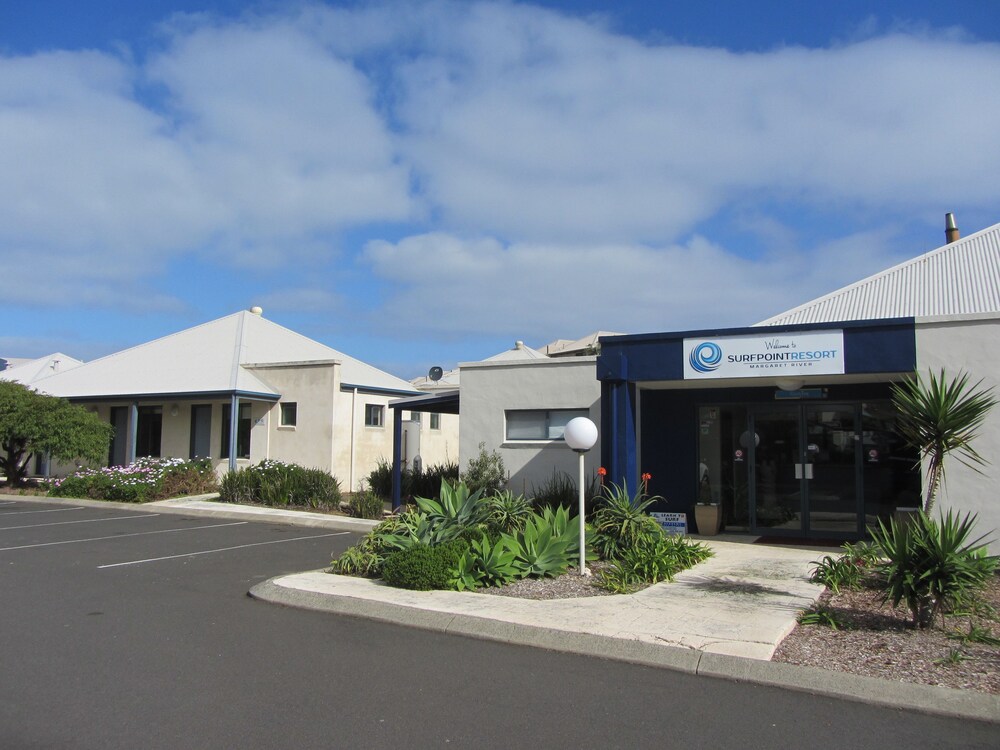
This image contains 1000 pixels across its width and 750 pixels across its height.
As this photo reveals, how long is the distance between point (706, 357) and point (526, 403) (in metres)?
4.83

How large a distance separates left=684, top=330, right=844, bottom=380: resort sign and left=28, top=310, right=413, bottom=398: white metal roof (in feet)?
47.0

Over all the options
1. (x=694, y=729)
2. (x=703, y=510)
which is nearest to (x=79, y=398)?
(x=703, y=510)

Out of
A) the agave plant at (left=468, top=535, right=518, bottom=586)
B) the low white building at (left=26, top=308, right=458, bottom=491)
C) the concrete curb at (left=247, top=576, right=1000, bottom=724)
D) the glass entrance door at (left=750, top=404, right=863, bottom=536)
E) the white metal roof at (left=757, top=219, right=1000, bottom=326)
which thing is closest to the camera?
the concrete curb at (left=247, top=576, right=1000, bottom=724)

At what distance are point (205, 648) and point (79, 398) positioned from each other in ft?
74.2

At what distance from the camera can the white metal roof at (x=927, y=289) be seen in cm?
2019

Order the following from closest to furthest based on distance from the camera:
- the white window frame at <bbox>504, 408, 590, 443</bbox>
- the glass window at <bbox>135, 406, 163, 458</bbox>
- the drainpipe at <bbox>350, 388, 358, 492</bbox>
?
1. the white window frame at <bbox>504, 408, 590, 443</bbox>
2. the drainpipe at <bbox>350, 388, 358, 492</bbox>
3. the glass window at <bbox>135, 406, 163, 458</bbox>

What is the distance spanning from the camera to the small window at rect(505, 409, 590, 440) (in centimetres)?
1642

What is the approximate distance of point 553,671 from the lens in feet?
21.0

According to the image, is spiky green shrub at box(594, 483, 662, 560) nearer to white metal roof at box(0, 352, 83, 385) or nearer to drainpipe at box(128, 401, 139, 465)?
drainpipe at box(128, 401, 139, 465)

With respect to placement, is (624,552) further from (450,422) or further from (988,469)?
(450,422)

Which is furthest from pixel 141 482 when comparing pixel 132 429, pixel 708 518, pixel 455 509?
pixel 708 518

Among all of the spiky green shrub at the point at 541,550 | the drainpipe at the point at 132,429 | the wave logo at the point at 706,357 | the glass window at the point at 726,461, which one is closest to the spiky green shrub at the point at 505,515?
the spiky green shrub at the point at 541,550

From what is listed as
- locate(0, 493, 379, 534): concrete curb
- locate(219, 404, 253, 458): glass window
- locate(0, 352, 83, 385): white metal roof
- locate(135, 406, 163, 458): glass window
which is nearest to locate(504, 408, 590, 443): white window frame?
locate(0, 493, 379, 534): concrete curb

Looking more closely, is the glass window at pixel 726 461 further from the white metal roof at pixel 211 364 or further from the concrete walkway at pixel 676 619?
the white metal roof at pixel 211 364
